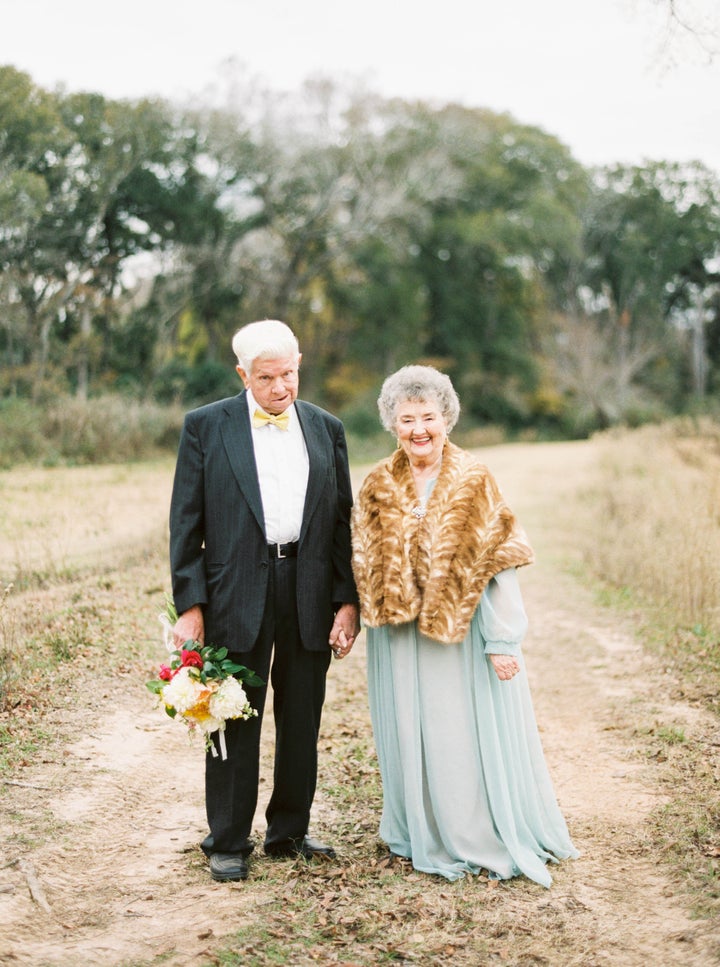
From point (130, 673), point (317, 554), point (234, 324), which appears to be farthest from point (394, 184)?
point (317, 554)

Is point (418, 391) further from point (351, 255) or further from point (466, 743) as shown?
point (351, 255)

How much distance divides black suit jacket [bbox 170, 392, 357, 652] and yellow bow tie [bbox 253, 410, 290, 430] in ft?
0.20

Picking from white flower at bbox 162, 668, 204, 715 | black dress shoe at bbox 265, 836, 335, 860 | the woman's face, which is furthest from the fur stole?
black dress shoe at bbox 265, 836, 335, 860

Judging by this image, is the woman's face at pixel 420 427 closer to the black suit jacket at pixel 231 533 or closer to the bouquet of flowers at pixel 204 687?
the black suit jacket at pixel 231 533

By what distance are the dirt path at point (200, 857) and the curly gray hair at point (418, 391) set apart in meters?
1.77

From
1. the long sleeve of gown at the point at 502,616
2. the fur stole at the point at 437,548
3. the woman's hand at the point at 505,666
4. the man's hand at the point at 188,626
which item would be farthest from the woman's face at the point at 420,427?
the man's hand at the point at 188,626

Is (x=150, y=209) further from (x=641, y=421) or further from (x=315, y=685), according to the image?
(x=641, y=421)

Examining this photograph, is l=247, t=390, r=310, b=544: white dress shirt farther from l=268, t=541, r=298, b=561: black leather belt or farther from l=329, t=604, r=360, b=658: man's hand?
l=329, t=604, r=360, b=658: man's hand

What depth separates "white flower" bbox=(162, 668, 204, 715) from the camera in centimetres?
341

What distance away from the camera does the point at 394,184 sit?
94.0 feet

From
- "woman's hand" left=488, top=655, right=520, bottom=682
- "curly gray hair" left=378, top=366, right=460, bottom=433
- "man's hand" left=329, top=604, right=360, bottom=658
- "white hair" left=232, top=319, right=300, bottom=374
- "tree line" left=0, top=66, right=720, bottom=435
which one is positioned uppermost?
"tree line" left=0, top=66, right=720, bottom=435

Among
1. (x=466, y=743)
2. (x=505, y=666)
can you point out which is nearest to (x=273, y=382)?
(x=505, y=666)

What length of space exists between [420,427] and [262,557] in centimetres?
75

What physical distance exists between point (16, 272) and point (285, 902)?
29.1 ft
